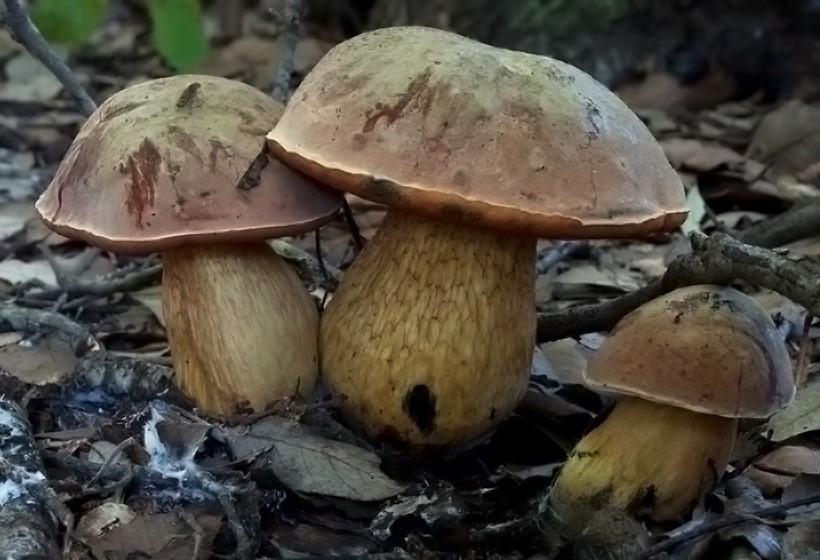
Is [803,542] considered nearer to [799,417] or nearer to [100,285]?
[799,417]

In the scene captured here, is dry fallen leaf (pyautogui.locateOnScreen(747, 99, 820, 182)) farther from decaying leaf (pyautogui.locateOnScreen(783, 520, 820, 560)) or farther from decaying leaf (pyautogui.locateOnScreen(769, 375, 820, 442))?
decaying leaf (pyautogui.locateOnScreen(783, 520, 820, 560))

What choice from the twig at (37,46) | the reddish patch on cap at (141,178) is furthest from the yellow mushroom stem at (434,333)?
the twig at (37,46)

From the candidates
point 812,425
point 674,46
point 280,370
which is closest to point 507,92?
point 280,370

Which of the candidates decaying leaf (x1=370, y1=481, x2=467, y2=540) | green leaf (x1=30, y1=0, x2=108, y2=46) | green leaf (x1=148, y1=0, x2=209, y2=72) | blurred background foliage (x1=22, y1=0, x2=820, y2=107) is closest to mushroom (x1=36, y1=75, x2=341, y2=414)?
decaying leaf (x1=370, y1=481, x2=467, y2=540)

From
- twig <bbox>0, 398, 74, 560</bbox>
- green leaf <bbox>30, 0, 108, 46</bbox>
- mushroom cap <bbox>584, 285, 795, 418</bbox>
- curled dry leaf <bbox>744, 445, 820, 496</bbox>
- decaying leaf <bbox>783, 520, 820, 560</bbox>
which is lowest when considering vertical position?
curled dry leaf <bbox>744, 445, 820, 496</bbox>

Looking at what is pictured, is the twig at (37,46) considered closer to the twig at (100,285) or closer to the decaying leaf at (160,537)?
the twig at (100,285)

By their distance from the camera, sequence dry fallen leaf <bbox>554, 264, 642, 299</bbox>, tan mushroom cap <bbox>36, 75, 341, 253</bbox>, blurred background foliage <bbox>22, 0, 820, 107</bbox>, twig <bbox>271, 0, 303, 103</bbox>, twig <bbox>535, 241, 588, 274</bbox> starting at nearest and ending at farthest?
1. tan mushroom cap <bbox>36, 75, 341, 253</bbox>
2. twig <bbox>271, 0, 303, 103</bbox>
3. dry fallen leaf <bbox>554, 264, 642, 299</bbox>
4. twig <bbox>535, 241, 588, 274</bbox>
5. blurred background foliage <bbox>22, 0, 820, 107</bbox>
